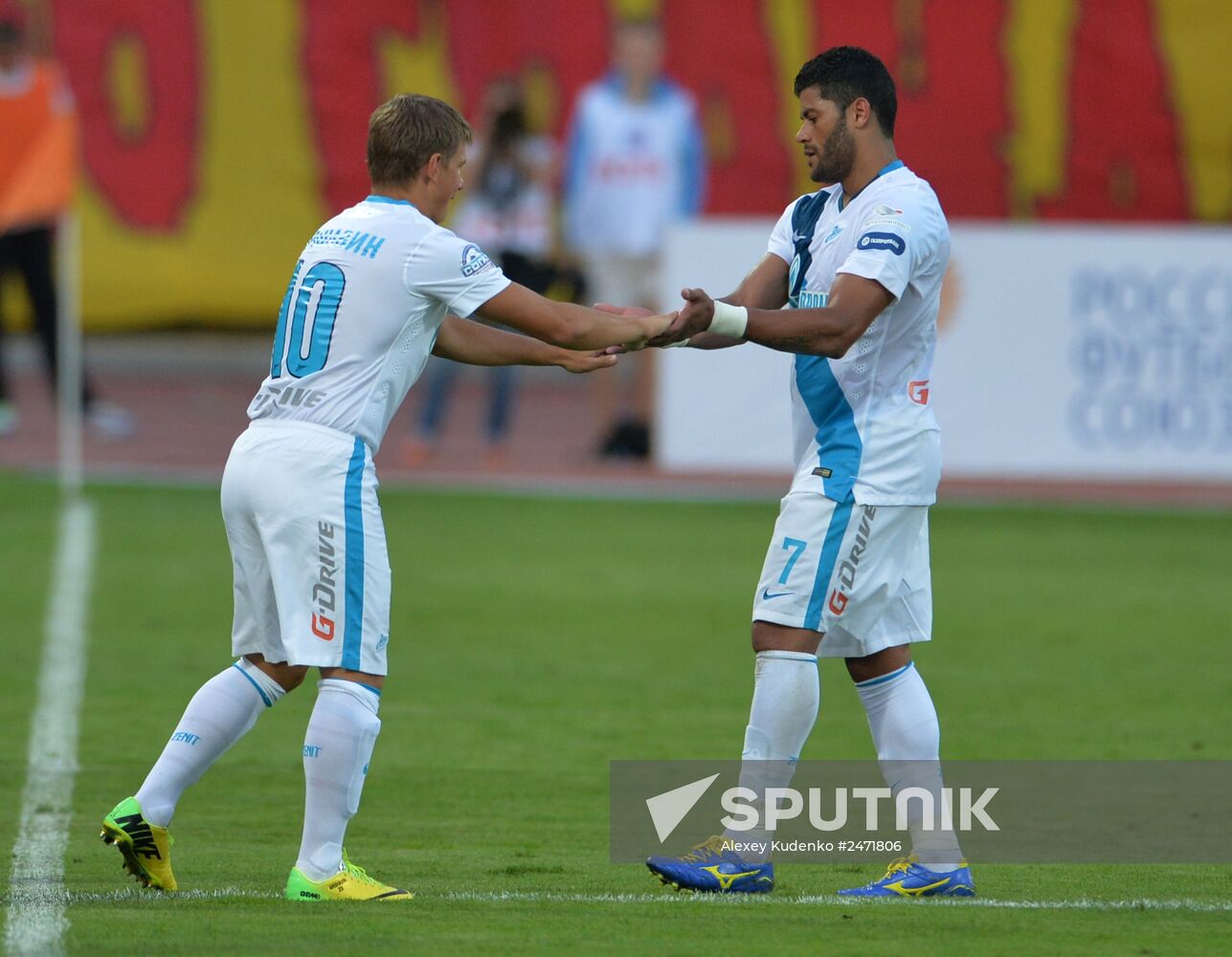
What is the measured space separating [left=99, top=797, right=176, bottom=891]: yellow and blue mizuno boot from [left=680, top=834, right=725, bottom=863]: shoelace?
4.36ft

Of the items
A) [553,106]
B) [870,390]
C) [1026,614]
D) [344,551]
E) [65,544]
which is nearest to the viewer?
[344,551]

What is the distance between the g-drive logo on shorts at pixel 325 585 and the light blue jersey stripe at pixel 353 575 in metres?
0.04

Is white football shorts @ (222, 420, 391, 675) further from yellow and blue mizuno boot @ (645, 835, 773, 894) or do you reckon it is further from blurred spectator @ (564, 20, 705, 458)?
blurred spectator @ (564, 20, 705, 458)

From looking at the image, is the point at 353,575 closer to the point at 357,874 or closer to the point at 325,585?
the point at 325,585

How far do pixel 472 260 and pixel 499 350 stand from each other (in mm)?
556

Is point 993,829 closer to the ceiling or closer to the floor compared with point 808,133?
closer to the floor

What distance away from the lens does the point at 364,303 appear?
204 inches

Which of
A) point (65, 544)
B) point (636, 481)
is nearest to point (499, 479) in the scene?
point (636, 481)

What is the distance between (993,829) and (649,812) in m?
1.05

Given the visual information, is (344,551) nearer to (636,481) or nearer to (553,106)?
(636,481)

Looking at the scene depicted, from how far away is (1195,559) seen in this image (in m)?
12.2

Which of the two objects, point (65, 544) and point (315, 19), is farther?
point (315, 19)

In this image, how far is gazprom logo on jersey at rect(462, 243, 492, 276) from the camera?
17.0 ft

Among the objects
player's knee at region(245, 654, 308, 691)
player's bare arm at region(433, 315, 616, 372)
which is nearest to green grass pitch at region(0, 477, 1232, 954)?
player's knee at region(245, 654, 308, 691)
